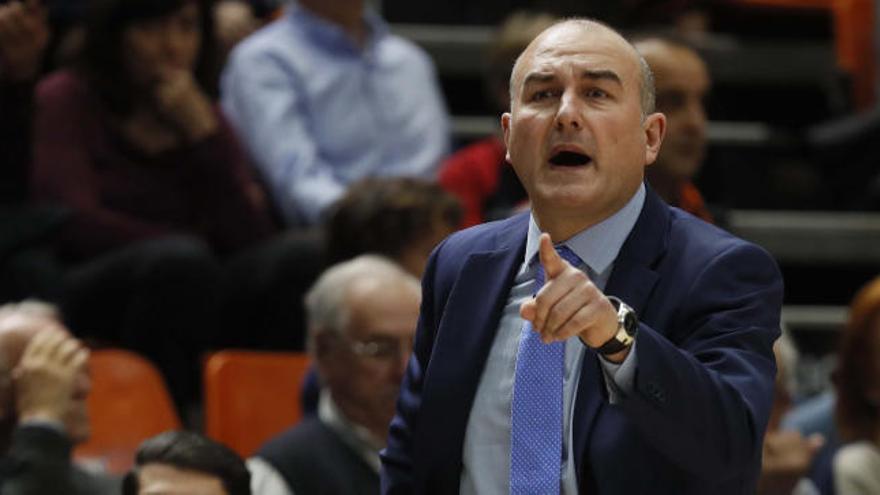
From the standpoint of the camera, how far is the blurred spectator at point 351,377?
12.5ft

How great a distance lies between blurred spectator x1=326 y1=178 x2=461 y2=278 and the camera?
14.5 feet

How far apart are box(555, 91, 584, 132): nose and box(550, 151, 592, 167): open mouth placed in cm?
4

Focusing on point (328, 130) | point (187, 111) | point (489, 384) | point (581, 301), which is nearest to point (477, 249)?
point (489, 384)

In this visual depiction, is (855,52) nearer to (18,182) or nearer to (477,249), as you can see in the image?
(18,182)

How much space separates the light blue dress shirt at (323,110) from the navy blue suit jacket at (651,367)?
2.57m

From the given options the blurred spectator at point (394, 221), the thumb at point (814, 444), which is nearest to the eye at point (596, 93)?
the thumb at point (814, 444)

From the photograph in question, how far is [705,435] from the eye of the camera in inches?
84.2

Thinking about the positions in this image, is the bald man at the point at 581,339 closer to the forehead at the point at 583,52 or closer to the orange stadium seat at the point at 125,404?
the forehead at the point at 583,52

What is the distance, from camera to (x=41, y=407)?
3539 mm

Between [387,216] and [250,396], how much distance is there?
0.51 metres

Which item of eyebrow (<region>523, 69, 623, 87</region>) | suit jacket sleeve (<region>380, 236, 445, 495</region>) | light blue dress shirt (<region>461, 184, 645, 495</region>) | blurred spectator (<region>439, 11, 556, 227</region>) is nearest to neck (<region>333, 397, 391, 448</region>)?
blurred spectator (<region>439, 11, 556, 227</region>)

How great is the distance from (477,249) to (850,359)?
2157mm

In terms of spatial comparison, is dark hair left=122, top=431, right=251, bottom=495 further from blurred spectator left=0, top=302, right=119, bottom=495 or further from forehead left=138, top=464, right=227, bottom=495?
blurred spectator left=0, top=302, right=119, bottom=495

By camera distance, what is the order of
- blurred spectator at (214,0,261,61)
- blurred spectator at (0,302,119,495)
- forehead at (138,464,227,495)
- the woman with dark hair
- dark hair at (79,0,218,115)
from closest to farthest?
forehead at (138,464,227,495), blurred spectator at (0,302,119,495), the woman with dark hair, dark hair at (79,0,218,115), blurred spectator at (214,0,261,61)
